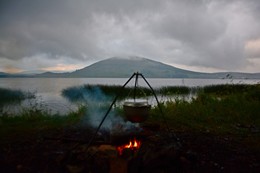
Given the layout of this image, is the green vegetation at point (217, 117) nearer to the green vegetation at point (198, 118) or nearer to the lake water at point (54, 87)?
the green vegetation at point (198, 118)

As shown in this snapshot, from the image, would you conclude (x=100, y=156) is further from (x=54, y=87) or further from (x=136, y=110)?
(x=54, y=87)

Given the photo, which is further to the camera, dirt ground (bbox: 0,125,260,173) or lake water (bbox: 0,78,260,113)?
lake water (bbox: 0,78,260,113)

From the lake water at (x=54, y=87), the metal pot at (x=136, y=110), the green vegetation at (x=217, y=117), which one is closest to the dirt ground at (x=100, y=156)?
the metal pot at (x=136, y=110)

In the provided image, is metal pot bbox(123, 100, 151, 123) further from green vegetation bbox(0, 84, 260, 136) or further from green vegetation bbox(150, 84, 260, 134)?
green vegetation bbox(150, 84, 260, 134)

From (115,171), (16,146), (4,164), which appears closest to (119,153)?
(115,171)

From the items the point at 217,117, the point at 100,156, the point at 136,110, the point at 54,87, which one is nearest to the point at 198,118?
the point at 217,117

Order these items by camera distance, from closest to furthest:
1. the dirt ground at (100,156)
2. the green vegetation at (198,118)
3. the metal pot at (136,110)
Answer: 1. the dirt ground at (100,156)
2. the metal pot at (136,110)
3. the green vegetation at (198,118)

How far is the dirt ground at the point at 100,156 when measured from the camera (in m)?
2.71

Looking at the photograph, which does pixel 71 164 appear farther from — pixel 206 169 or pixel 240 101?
pixel 240 101

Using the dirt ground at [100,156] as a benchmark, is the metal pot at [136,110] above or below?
above

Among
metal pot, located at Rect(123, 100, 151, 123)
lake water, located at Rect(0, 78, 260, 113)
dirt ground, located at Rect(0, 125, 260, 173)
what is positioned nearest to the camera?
dirt ground, located at Rect(0, 125, 260, 173)

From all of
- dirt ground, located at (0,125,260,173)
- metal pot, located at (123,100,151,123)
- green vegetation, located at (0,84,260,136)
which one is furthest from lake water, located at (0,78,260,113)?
metal pot, located at (123,100,151,123)

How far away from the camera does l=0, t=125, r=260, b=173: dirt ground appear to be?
271cm

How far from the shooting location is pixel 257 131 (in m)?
4.78
